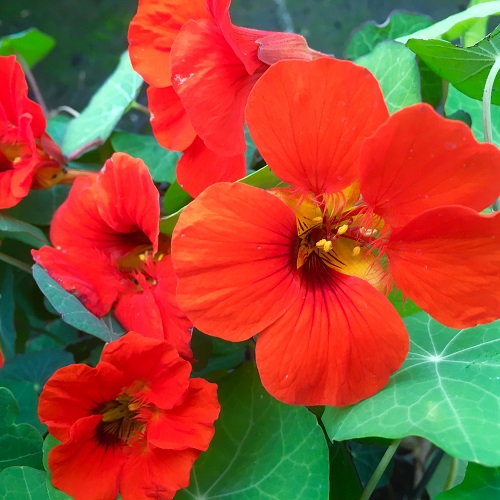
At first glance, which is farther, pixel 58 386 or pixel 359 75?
pixel 58 386

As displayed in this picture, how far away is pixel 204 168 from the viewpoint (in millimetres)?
709

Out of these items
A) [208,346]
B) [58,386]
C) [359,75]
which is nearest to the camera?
[359,75]

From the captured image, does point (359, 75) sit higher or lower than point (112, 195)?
higher

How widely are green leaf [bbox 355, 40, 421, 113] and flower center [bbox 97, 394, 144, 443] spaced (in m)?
0.48

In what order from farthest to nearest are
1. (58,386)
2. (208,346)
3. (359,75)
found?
(208,346)
(58,386)
(359,75)

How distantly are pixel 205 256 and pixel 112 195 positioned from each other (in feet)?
0.80

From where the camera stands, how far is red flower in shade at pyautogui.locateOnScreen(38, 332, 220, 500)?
2.07 feet

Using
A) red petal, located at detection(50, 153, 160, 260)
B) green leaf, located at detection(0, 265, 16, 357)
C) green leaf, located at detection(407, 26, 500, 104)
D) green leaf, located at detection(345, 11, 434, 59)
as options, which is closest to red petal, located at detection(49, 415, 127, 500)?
red petal, located at detection(50, 153, 160, 260)

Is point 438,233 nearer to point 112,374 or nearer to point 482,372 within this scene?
point 482,372

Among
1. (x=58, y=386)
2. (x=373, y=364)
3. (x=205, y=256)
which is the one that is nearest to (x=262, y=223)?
(x=205, y=256)

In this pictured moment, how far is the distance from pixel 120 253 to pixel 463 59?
1.59 feet

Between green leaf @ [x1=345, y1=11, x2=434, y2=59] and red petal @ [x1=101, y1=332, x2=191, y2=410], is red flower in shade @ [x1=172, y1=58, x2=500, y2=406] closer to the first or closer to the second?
red petal @ [x1=101, y1=332, x2=191, y2=410]

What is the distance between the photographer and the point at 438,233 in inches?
20.7

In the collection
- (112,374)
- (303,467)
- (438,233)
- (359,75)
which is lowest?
(303,467)
